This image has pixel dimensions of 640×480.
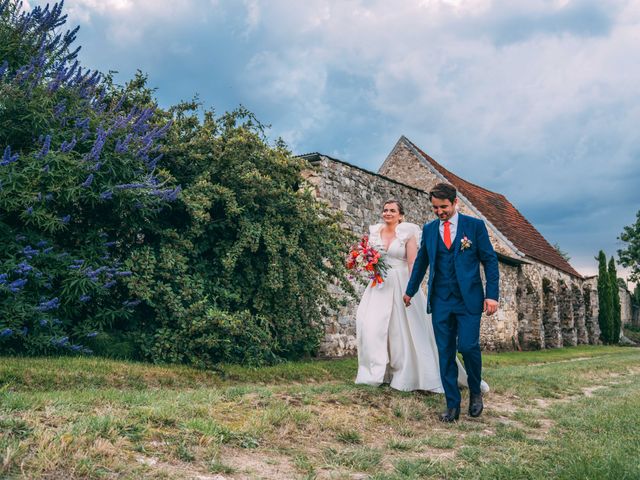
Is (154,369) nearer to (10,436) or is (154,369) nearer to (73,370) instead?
(73,370)

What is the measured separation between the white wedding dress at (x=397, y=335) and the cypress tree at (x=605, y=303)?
3177cm

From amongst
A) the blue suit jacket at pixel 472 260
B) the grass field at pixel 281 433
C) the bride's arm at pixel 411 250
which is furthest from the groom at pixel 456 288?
the bride's arm at pixel 411 250

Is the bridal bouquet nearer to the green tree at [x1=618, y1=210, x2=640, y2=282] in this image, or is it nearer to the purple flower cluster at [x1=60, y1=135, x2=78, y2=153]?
the purple flower cluster at [x1=60, y1=135, x2=78, y2=153]

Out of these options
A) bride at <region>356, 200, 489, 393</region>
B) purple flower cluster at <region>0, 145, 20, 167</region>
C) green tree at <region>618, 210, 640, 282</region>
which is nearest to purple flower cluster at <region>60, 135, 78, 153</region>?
purple flower cluster at <region>0, 145, 20, 167</region>

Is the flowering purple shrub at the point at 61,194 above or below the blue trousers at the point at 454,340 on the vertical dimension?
above

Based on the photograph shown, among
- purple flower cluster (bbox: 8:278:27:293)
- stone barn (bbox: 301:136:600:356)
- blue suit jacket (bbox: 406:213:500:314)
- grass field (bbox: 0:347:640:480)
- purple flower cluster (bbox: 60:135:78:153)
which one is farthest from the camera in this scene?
stone barn (bbox: 301:136:600:356)

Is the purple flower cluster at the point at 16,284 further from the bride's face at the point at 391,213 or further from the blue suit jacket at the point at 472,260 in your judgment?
the blue suit jacket at the point at 472,260

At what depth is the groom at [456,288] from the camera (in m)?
5.01

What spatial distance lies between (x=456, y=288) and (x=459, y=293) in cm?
5

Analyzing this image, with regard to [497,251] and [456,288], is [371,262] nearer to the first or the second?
[456,288]

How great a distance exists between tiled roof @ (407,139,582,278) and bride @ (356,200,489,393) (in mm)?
15898

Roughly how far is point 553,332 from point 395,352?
2126 centimetres

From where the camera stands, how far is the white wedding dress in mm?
6312

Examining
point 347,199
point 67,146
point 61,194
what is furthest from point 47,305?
point 347,199
